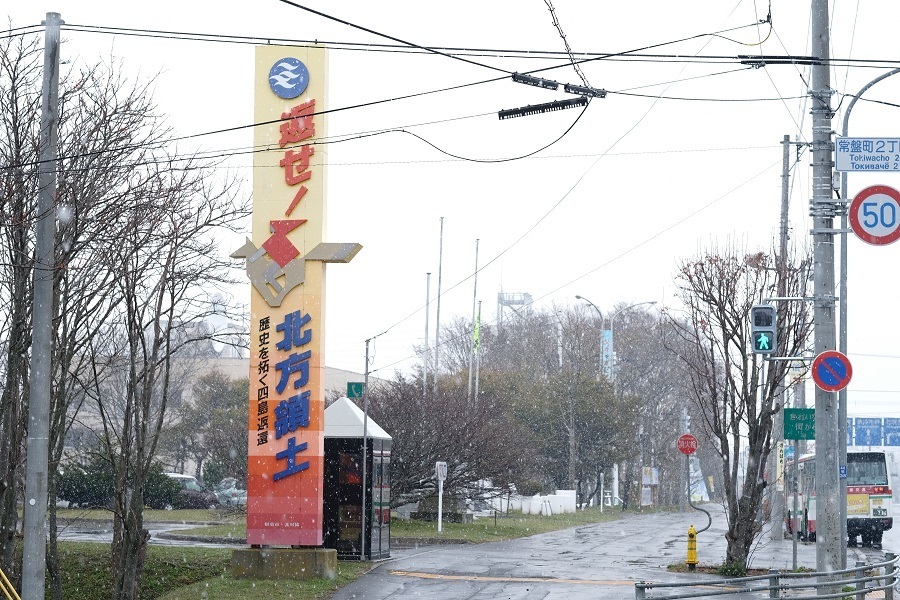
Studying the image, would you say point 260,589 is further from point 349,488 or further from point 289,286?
point 349,488

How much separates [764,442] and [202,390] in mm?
47752

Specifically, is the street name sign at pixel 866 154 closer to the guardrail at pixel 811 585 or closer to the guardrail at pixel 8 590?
the guardrail at pixel 811 585

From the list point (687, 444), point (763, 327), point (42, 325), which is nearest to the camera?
point (42, 325)

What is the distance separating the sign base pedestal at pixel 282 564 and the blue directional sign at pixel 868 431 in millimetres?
52874

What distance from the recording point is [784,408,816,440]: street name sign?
2208cm

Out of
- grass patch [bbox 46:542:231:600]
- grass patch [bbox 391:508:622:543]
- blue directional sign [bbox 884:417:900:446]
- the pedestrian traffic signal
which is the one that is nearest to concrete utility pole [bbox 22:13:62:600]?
the pedestrian traffic signal

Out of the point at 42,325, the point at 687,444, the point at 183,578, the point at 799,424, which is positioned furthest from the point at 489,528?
the point at 42,325

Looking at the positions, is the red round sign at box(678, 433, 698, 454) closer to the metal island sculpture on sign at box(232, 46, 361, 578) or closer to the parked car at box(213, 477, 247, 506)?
the metal island sculpture on sign at box(232, 46, 361, 578)

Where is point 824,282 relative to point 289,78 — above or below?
below

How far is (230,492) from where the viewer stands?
184 ft

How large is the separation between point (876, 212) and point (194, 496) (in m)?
42.7

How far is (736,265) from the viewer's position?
24281 millimetres

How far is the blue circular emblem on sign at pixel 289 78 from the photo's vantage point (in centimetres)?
2186

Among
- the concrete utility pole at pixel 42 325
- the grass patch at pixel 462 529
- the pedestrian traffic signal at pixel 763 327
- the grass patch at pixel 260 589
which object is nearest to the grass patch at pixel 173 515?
the grass patch at pixel 462 529
